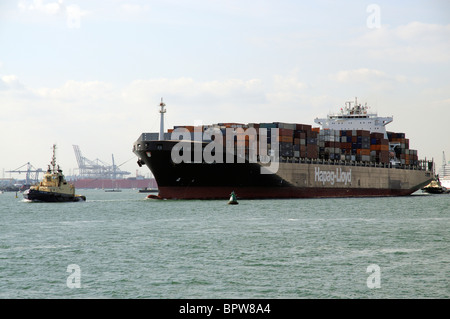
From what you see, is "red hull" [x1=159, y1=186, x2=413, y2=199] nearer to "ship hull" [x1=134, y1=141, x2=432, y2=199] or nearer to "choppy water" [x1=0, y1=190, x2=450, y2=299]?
"ship hull" [x1=134, y1=141, x2=432, y2=199]

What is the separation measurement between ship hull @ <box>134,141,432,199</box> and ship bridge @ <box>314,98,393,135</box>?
13.1 meters

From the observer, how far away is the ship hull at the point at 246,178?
57812 mm

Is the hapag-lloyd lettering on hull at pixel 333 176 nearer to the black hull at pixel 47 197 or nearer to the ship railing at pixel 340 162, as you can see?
the ship railing at pixel 340 162

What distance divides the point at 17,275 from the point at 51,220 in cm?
2210

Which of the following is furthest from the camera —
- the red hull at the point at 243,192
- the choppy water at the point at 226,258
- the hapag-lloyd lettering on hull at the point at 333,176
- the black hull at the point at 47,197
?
the hapag-lloyd lettering on hull at the point at 333,176

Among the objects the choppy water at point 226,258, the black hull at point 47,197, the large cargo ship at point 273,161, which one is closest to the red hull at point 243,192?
the large cargo ship at point 273,161

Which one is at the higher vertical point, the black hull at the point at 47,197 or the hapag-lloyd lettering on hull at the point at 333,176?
the hapag-lloyd lettering on hull at the point at 333,176

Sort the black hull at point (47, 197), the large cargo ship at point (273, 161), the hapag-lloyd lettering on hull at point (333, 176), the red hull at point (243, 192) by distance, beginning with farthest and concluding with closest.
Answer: the hapag-lloyd lettering on hull at point (333, 176)
the black hull at point (47, 197)
the red hull at point (243, 192)
the large cargo ship at point (273, 161)

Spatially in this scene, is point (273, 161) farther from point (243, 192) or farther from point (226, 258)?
point (226, 258)

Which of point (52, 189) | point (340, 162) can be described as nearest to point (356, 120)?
point (340, 162)

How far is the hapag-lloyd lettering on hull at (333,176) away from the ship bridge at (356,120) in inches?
638

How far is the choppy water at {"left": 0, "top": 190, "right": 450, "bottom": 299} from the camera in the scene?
17609mm

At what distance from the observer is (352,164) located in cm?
7688

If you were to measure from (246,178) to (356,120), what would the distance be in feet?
125
